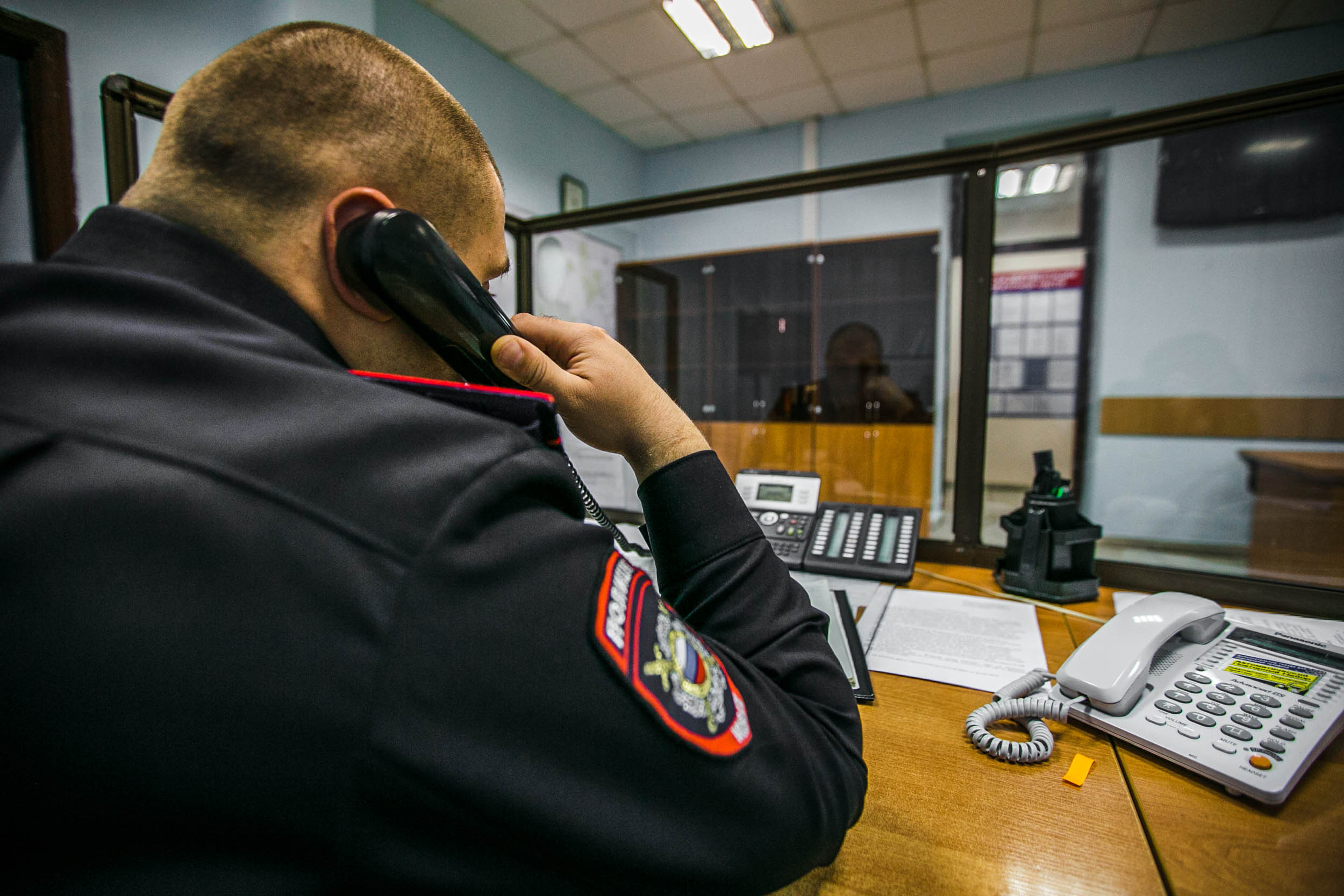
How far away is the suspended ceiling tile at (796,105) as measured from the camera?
132 inches

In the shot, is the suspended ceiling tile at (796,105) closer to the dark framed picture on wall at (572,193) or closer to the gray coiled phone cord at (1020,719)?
the dark framed picture on wall at (572,193)

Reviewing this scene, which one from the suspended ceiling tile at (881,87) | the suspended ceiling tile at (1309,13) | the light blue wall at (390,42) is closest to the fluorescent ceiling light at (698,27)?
the suspended ceiling tile at (881,87)

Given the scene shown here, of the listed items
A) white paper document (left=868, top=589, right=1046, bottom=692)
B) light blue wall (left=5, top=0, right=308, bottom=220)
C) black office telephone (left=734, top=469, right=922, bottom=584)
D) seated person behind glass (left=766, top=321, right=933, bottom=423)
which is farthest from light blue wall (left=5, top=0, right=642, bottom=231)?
seated person behind glass (left=766, top=321, right=933, bottom=423)

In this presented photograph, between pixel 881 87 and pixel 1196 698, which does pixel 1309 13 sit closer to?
pixel 881 87

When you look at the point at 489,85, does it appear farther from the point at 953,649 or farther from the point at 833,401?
the point at 953,649

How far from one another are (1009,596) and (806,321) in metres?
2.74

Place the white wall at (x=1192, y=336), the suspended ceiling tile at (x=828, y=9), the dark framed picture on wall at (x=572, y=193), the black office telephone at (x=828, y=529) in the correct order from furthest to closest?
the dark framed picture on wall at (x=572, y=193), the white wall at (x=1192, y=336), the suspended ceiling tile at (x=828, y=9), the black office telephone at (x=828, y=529)

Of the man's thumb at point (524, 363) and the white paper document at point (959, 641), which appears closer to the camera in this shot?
the man's thumb at point (524, 363)

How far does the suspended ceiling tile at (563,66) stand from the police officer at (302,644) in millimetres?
3193

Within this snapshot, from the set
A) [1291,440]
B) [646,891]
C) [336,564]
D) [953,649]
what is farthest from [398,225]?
[1291,440]

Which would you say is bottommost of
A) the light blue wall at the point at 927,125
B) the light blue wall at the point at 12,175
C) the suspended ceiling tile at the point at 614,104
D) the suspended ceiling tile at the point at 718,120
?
the light blue wall at the point at 12,175

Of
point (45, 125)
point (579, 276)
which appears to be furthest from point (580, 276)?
point (45, 125)

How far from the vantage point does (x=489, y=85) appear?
117 inches

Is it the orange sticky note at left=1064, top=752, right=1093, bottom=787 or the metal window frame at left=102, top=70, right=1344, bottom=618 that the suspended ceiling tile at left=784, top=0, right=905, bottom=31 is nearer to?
the metal window frame at left=102, top=70, right=1344, bottom=618
